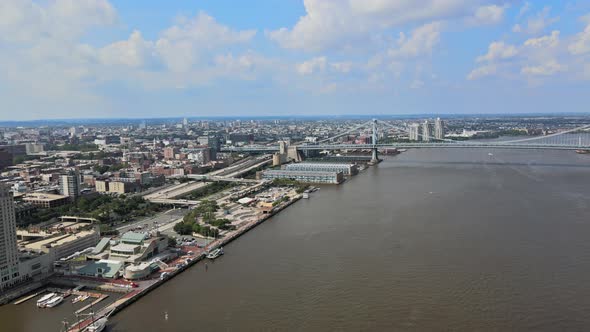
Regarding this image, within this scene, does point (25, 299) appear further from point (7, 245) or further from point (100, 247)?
point (100, 247)

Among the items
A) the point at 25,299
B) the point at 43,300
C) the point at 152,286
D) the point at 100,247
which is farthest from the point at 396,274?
the point at 25,299

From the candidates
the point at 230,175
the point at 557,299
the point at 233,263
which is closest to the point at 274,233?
the point at 233,263

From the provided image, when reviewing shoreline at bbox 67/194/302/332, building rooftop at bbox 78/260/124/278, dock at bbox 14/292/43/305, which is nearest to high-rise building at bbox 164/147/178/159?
shoreline at bbox 67/194/302/332

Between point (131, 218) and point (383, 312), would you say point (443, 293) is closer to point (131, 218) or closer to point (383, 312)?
point (383, 312)

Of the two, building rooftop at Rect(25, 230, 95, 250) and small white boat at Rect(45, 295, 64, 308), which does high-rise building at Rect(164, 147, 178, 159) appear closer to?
building rooftop at Rect(25, 230, 95, 250)

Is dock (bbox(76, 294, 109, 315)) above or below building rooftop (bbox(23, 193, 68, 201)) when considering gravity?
below

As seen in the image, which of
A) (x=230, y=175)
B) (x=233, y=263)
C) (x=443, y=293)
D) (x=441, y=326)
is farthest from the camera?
(x=230, y=175)
